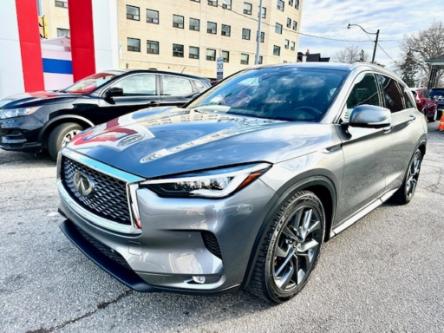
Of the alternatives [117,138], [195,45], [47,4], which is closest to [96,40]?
[117,138]

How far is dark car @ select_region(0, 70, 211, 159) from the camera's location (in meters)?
5.07

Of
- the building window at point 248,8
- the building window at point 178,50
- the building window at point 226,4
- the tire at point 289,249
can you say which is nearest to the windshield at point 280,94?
the tire at point 289,249

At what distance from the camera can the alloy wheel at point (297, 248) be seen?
2.22m

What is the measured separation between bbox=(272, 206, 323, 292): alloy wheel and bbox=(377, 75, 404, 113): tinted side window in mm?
1869

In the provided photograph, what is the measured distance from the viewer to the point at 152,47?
35281mm

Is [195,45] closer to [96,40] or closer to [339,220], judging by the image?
[96,40]

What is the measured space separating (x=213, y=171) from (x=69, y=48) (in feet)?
35.3

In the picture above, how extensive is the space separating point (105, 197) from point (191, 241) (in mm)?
603

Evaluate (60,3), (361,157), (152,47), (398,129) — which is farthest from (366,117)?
(152,47)

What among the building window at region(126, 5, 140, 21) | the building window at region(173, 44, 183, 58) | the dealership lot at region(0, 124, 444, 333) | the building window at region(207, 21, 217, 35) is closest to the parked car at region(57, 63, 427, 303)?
the dealership lot at region(0, 124, 444, 333)

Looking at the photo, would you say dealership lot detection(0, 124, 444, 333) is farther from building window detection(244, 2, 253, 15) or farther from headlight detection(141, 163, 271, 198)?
building window detection(244, 2, 253, 15)

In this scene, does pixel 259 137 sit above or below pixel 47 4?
below

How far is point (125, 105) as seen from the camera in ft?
19.5

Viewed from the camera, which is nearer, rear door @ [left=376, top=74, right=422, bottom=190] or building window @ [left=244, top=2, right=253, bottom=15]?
rear door @ [left=376, top=74, right=422, bottom=190]
